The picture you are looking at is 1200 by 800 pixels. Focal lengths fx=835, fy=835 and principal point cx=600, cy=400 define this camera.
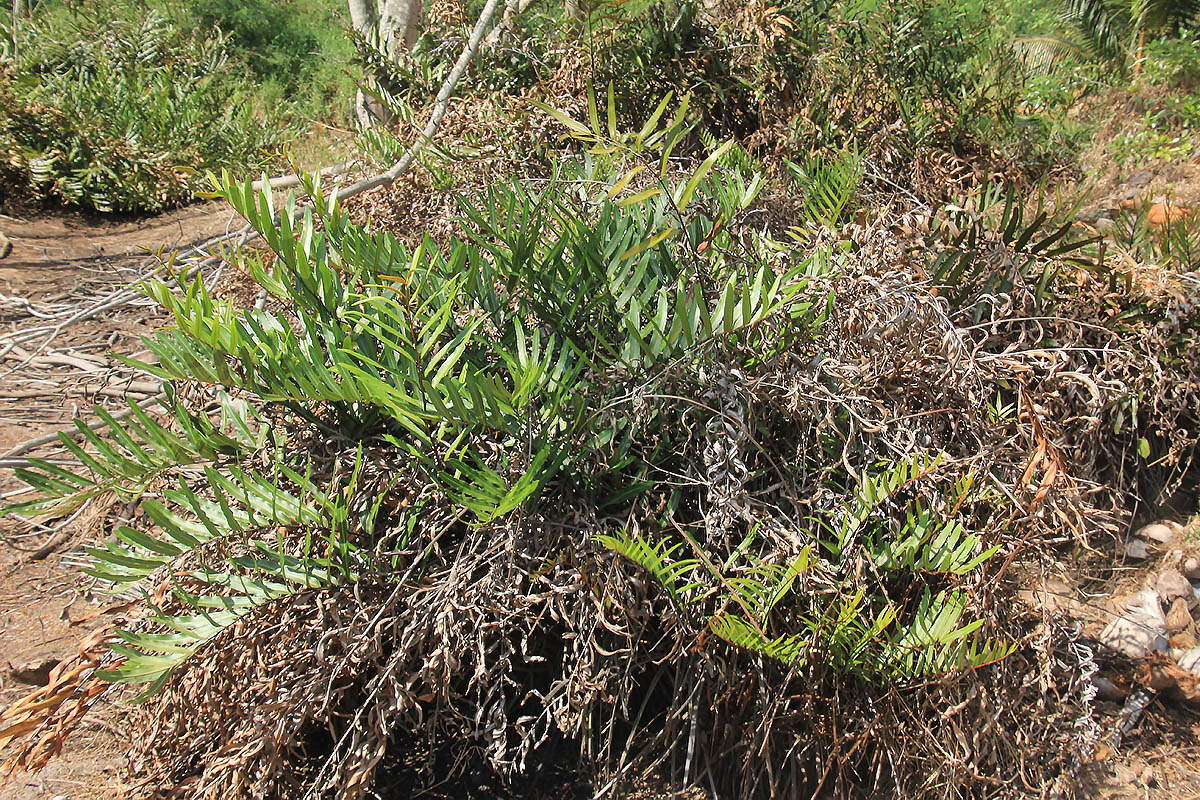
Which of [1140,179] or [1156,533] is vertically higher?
[1140,179]

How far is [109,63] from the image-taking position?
21.0 ft

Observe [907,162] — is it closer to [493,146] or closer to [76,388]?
[493,146]

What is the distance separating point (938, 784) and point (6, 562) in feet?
9.81

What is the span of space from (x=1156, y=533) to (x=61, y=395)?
4386 mm

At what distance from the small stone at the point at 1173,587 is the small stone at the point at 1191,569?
0.05m

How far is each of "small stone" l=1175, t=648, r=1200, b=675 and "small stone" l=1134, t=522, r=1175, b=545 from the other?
51 cm

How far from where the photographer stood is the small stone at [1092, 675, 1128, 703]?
2516mm

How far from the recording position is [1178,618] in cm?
271

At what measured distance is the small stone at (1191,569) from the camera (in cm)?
287

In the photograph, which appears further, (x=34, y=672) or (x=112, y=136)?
(x=112, y=136)

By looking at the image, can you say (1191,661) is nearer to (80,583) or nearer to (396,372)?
(396,372)

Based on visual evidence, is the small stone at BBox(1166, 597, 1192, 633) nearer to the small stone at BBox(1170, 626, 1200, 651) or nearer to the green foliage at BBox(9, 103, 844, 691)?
the small stone at BBox(1170, 626, 1200, 651)

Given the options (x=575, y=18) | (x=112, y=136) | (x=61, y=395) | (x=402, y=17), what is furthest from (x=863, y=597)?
(x=112, y=136)

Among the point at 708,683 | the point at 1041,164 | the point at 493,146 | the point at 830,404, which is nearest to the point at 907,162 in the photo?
the point at 1041,164
